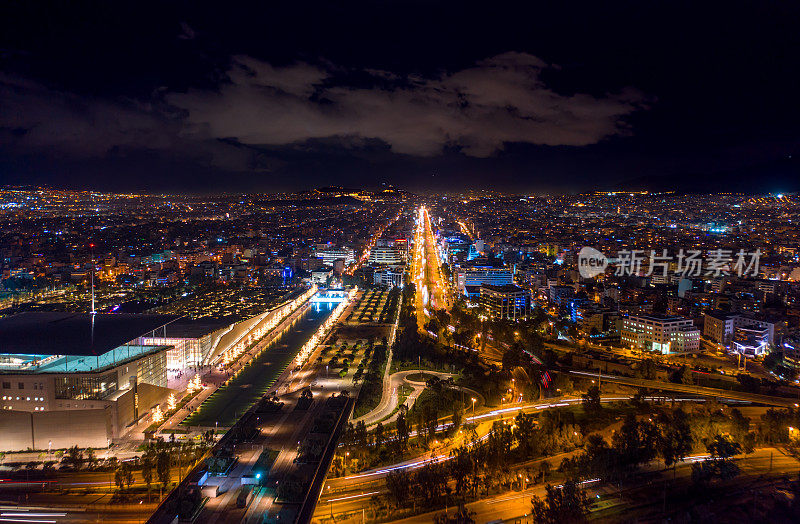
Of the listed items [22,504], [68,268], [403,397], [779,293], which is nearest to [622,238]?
[779,293]

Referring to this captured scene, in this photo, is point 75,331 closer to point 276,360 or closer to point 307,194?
point 276,360

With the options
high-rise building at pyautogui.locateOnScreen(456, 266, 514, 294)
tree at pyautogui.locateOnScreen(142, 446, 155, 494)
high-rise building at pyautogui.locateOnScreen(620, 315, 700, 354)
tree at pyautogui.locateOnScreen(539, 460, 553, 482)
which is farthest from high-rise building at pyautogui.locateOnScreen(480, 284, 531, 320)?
tree at pyautogui.locateOnScreen(142, 446, 155, 494)

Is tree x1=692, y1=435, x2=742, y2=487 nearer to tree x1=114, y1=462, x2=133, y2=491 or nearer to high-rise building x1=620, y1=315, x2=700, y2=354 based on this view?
high-rise building x1=620, y1=315, x2=700, y2=354

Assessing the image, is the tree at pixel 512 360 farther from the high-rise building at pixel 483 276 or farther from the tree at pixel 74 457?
the high-rise building at pixel 483 276

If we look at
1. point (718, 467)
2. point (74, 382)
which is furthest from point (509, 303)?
point (74, 382)

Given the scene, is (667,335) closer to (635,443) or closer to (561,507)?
(635,443)

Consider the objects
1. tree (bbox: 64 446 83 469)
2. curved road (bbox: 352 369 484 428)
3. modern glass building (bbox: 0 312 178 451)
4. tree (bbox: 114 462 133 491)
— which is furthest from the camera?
curved road (bbox: 352 369 484 428)
